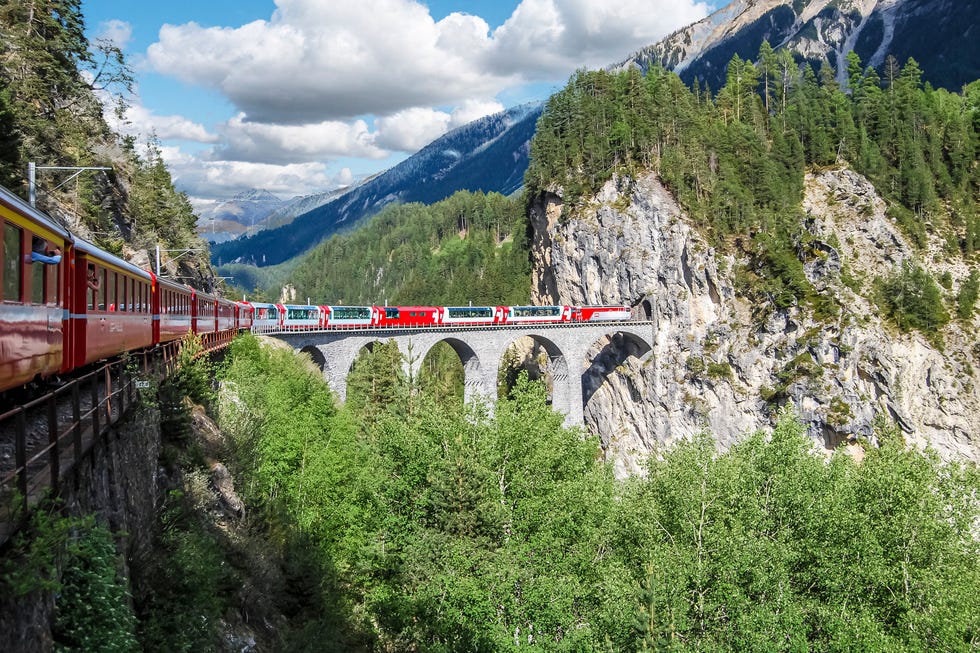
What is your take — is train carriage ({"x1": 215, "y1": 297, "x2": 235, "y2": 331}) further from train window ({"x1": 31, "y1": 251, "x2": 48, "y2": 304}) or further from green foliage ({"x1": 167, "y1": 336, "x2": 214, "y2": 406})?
train window ({"x1": 31, "y1": 251, "x2": 48, "y2": 304})

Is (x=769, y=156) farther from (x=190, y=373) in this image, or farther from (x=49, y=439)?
(x=49, y=439)

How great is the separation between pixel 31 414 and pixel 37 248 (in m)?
2.54

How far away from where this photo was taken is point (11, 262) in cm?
846

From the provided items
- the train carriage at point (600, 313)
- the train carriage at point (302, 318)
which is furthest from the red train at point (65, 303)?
the train carriage at point (600, 313)

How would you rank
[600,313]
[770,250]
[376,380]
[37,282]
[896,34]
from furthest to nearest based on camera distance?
[896,34] → [600,313] → [770,250] → [376,380] → [37,282]

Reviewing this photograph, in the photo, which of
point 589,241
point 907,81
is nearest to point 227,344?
point 589,241

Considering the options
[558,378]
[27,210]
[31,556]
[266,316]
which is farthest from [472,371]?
[31,556]

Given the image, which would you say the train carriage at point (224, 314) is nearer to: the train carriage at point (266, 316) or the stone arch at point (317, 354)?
the train carriage at point (266, 316)

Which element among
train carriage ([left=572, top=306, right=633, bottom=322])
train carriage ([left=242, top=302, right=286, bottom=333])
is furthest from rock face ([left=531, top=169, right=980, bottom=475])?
→ train carriage ([left=242, top=302, right=286, bottom=333])

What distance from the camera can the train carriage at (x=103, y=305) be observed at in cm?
1153

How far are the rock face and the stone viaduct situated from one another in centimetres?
410

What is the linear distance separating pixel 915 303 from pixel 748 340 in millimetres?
15462

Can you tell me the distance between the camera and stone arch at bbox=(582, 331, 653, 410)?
67912 mm

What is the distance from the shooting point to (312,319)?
45719 mm
